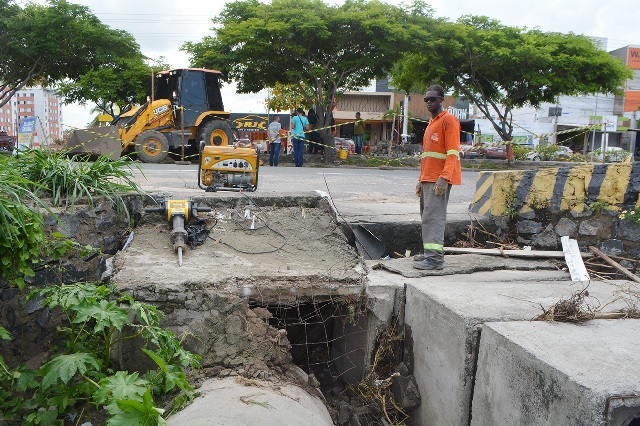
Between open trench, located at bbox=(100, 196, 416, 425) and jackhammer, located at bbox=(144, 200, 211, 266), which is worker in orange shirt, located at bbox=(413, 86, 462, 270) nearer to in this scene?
open trench, located at bbox=(100, 196, 416, 425)

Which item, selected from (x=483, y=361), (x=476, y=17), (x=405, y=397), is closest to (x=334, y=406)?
(x=405, y=397)

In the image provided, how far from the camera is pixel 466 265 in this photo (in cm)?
475

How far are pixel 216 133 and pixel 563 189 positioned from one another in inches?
422

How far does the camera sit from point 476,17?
69.7 ft

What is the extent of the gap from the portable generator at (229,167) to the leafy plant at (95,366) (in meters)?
2.60

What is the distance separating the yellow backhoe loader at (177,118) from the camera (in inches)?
549

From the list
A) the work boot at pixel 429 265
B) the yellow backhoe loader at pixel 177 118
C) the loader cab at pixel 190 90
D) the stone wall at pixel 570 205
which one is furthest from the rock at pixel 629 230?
the loader cab at pixel 190 90

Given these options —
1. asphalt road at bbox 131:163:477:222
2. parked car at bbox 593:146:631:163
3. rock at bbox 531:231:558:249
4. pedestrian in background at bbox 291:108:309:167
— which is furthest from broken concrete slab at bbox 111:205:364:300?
pedestrian in background at bbox 291:108:309:167

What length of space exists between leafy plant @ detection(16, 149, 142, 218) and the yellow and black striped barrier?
354cm

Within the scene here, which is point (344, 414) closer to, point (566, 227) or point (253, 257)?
point (253, 257)

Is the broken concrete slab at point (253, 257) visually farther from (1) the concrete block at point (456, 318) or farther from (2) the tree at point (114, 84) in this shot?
(2) the tree at point (114, 84)

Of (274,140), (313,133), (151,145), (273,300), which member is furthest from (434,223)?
(313,133)

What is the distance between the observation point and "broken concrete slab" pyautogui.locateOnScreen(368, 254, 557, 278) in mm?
4508

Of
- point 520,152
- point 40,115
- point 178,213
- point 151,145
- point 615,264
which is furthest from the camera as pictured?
point 520,152
